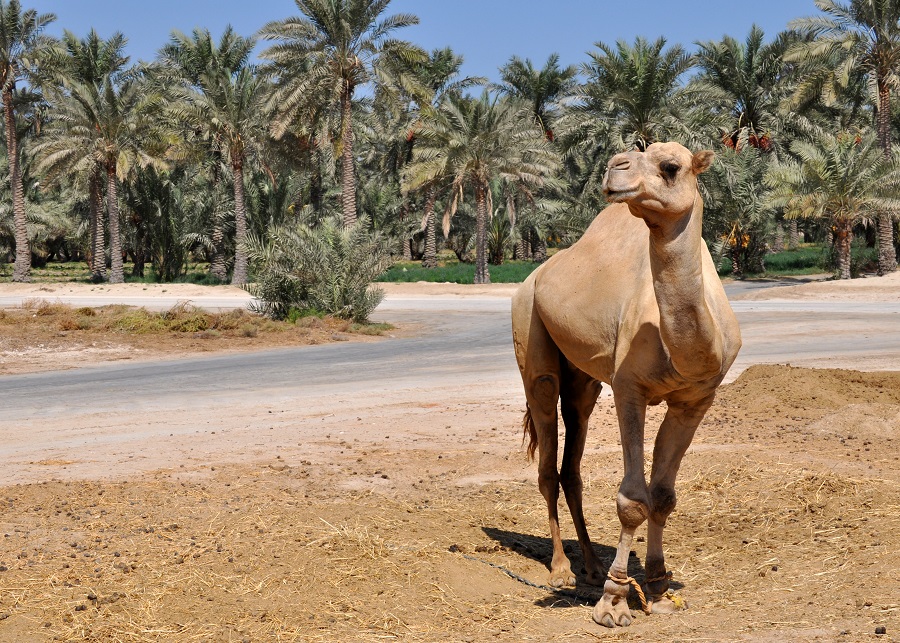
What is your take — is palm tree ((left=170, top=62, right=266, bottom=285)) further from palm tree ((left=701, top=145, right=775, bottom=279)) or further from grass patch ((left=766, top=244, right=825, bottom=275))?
grass patch ((left=766, top=244, right=825, bottom=275))

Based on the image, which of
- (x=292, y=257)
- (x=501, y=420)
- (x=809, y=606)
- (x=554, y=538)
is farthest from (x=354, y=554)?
(x=292, y=257)

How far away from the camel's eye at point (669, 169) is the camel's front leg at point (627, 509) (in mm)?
1314

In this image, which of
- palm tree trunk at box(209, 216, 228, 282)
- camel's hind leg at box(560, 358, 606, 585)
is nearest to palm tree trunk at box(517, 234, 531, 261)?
palm tree trunk at box(209, 216, 228, 282)

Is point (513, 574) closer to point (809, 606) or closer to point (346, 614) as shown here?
point (346, 614)

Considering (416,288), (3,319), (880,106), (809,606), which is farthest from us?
(416,288)

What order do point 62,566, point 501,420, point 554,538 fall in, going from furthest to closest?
point 501,420
point 554,538
point 62,566

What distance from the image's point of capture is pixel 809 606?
197 inches

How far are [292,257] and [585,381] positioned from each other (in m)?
19.8

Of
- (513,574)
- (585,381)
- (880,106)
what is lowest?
(513,574)

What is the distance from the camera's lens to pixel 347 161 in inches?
1617

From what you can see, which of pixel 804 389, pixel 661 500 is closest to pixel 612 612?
pixel 661 500

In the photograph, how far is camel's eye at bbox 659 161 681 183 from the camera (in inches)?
173

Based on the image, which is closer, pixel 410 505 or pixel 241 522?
pixel 241 522

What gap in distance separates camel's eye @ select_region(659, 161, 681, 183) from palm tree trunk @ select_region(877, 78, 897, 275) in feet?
127
